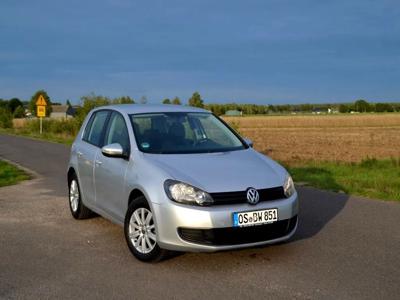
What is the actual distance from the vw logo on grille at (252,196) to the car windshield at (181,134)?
1090mm

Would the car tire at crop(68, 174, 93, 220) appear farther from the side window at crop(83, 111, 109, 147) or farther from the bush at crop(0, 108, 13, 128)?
the bush at crop(0, 108, 13, 128)

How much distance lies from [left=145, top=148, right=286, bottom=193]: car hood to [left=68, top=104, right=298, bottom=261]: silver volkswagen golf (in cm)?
1

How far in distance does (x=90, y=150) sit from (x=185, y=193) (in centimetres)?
237

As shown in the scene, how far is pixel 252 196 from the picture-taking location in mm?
5090

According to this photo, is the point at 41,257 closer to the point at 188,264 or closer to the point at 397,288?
the point at 188,264

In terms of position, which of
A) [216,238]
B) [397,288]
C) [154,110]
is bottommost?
[397,288]

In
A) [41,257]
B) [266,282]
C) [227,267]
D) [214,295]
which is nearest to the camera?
[214,295]

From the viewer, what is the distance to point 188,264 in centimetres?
538

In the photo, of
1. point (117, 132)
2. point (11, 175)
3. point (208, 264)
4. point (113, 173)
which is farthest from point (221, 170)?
point (11, 175)

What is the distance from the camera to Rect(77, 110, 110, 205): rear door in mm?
6907

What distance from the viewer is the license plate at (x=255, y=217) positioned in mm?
4996

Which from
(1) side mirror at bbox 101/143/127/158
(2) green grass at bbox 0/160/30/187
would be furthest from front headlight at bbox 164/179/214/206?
(2) green grass at bbox 0/160/30/187

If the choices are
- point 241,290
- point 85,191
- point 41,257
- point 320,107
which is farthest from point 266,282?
point 320,107

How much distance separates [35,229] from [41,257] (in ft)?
4.66
